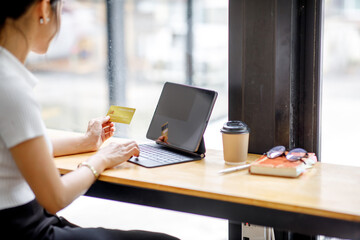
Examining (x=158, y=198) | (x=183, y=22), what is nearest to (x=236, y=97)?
(x=158, y=198)

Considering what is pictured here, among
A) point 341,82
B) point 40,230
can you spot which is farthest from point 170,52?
point 40,230

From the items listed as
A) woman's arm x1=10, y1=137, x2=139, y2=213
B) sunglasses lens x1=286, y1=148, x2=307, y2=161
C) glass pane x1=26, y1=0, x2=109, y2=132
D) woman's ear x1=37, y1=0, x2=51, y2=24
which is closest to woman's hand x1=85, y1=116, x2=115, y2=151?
woman's arm x1=10, y1=137, x2=139, y2=213

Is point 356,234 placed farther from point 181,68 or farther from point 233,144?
point 181,68

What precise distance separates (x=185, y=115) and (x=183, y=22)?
3.17 ft

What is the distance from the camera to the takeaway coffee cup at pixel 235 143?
156 cm

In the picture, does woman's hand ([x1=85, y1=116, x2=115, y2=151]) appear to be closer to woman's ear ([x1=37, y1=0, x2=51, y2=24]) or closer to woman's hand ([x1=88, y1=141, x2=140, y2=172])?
woman's hand ([x1=88, y1=141, x2=140, y2=172])

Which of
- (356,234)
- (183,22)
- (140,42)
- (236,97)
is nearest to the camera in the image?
(356,234)

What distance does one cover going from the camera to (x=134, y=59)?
2779 mm

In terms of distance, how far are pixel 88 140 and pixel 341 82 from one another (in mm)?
1088

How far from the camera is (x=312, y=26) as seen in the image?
1.75 m

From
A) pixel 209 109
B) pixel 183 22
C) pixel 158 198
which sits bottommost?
pixel 158 198

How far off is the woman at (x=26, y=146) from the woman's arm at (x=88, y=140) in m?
0.38

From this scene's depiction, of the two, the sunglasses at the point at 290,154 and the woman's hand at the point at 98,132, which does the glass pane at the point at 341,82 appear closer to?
the sunglasses at the point at 290,154

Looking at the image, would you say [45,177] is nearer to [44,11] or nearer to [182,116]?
[44,11]
